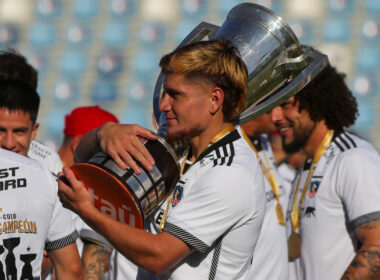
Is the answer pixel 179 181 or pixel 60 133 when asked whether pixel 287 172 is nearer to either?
pixel 60 133

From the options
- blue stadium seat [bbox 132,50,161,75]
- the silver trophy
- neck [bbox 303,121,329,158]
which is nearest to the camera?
the silver trophy

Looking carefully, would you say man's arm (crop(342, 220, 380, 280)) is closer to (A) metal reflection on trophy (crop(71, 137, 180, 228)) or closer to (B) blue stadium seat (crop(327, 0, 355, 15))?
(A) metal reflection on trophy (crop(71, 137, 180, 228))

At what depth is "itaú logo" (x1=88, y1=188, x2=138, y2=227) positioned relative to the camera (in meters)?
1.89

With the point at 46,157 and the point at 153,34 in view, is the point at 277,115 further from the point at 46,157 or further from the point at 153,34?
the point at 153,34

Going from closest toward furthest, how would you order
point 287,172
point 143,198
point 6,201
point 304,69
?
point 143,198, point 6,201, point 304,69, point 287,172

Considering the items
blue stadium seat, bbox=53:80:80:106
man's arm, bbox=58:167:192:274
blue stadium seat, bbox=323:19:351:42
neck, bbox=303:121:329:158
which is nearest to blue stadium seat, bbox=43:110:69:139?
blue stadium seat, bbox=53:80:80:106

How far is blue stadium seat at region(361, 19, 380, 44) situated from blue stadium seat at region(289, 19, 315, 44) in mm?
642

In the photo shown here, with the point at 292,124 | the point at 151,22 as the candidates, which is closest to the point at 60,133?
the point at 151,22

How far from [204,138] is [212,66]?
27 cm

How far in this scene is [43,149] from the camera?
12.0 ft

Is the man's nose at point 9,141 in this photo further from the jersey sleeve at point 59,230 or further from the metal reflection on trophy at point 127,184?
the metal reflection on trophy at point 127,184

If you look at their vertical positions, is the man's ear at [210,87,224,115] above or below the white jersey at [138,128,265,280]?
above

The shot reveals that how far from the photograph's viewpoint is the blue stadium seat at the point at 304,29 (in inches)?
288

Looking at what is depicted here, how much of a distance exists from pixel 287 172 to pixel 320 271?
2.56 metres
